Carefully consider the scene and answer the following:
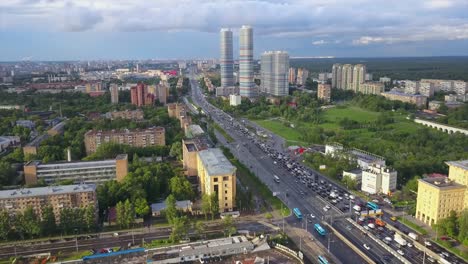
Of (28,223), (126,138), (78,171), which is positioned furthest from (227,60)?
(28,223)

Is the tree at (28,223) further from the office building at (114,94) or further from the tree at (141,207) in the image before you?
the office building at (114,94)

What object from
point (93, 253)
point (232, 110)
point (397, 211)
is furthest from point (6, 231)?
point (232, 110)

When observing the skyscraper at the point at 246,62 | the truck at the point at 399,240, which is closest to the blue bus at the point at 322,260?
the truck at the point at 399,240

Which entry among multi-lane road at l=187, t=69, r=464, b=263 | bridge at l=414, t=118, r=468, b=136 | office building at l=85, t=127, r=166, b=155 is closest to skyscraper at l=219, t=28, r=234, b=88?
multi-lane road at l=187, t=69, r=464, b=263

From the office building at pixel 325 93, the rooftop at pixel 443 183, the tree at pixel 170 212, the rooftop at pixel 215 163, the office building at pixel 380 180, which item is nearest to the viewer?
the rooftop at pixel 443 183

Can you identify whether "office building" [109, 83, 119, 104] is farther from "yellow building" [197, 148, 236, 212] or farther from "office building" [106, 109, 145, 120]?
"yellow building" [197, 148, 236, 212]
